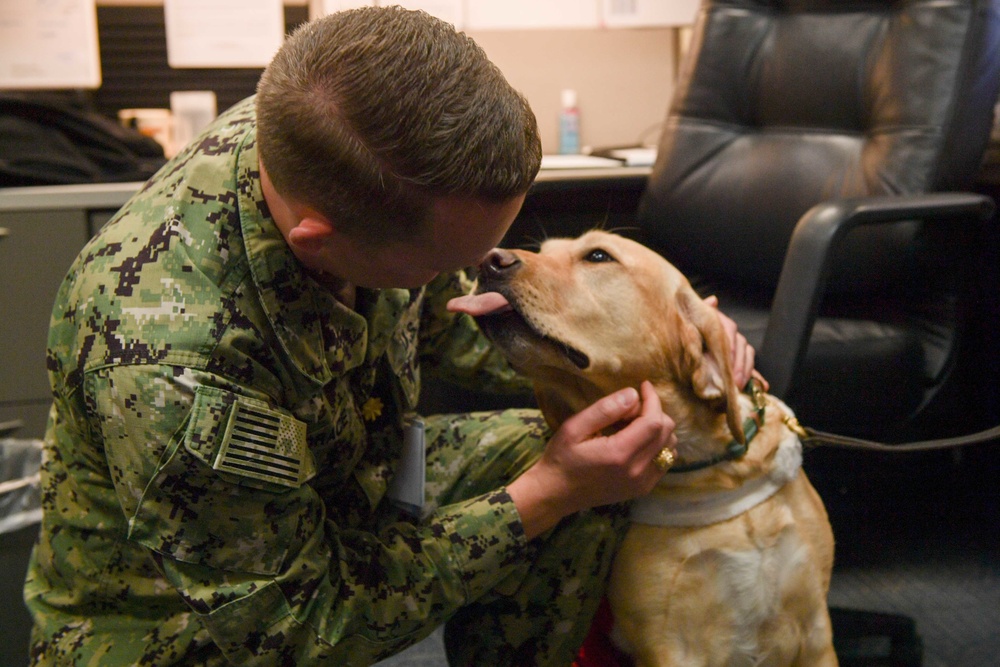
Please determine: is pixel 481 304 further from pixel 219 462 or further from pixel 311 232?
pixel 219 462

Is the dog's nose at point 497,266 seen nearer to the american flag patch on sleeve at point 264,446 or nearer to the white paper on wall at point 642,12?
the american flag patch on sleeve at point 264,446

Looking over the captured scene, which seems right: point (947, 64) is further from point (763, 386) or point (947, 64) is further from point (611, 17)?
point (611, 17)

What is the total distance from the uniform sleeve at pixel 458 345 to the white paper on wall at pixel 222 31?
3.99ft

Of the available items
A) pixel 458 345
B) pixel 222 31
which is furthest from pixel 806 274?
pixel 222 31

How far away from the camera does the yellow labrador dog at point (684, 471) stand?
117 centimetres

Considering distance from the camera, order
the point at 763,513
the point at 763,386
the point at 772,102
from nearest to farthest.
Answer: the point at 763,513, the point at 763,386, the point at 772,102

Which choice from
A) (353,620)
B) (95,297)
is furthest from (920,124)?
(95,297)

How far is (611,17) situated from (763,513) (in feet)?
5.55

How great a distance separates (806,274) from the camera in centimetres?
142

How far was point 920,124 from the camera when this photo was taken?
1688 millimetres

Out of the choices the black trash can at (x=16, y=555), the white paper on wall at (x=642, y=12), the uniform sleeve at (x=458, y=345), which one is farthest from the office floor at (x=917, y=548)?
the white paper on wall at (x=642, y=12)

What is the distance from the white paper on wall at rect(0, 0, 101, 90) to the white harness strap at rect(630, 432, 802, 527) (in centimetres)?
188

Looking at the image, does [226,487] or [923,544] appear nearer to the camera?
[226,487]

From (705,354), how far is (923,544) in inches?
47.9
